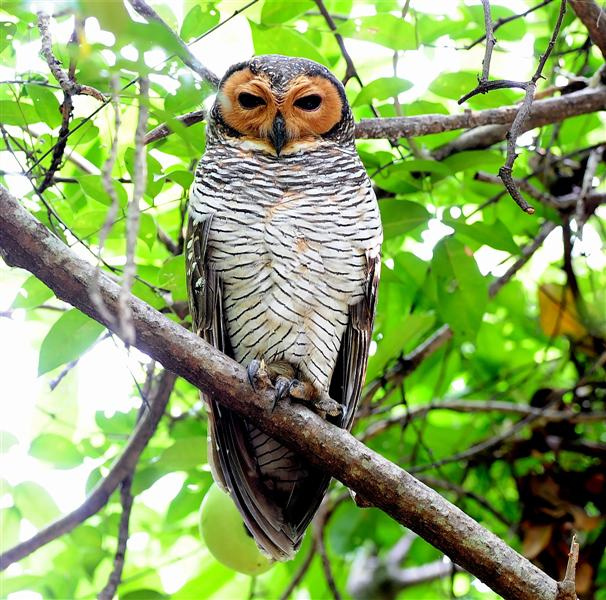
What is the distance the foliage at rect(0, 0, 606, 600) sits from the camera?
2447 millimetres

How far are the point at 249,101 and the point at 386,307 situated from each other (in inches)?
39.5

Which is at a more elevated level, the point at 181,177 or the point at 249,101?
the point at 249,101

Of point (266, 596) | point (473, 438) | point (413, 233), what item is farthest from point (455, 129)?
point (266, 596)

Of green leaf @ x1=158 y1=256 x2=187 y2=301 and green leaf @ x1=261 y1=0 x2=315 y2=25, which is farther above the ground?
green leaf @ x1=261 y1=0 x2=315 y2=25

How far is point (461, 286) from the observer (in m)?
2.72

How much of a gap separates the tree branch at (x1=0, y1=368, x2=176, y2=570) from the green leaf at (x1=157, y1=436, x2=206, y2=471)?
0.32 ft

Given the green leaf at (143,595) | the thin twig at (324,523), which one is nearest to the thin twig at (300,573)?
the thin twig at (324,523)

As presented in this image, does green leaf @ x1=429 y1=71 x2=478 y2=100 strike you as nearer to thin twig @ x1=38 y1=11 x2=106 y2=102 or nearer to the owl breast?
the owl breast

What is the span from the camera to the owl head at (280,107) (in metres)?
2.57

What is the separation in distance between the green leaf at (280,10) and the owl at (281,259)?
11 cm

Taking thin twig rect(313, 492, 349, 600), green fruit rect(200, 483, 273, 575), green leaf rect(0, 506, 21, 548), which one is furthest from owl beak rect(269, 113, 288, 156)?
green leaf rect(0, 506, 21, 548)

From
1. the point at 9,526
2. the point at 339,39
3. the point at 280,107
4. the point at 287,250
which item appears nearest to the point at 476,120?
the point at 339,39

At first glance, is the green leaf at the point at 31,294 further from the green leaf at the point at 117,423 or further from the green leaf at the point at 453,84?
the green leaf at the point at 453,84

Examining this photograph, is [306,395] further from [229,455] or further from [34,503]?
[34,503]
